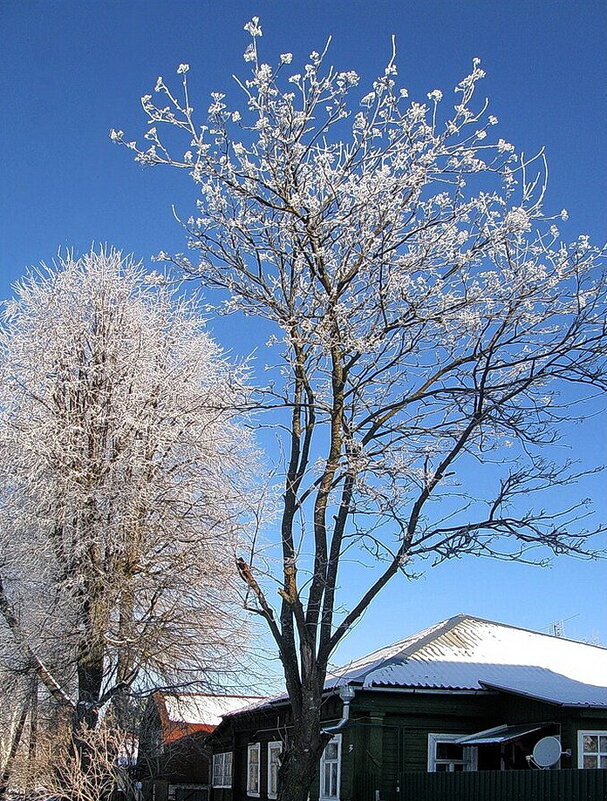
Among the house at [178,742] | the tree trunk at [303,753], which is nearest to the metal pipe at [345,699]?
the house at [178,742]

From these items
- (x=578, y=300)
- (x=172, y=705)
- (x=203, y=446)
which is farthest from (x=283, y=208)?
(x=172, y=705)

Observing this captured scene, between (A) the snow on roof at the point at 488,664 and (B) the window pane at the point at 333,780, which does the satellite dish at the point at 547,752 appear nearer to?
(A) the snow on roof at the point at 488,664

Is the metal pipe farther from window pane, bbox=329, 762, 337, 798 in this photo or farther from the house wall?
window pane, bbox=329, 762, 337, 798

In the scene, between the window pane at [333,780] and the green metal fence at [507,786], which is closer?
the green metal fence at [507,786]

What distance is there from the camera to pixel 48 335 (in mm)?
20328

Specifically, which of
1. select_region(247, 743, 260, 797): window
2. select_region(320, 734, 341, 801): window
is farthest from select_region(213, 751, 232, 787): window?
select_region(320, 734, 341, 801): window

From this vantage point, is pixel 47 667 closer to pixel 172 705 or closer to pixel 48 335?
pixel 172 705

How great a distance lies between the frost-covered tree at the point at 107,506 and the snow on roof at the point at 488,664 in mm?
3706

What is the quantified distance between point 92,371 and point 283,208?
970cm

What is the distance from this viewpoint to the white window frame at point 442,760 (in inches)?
723

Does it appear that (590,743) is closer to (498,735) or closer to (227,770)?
(498,735)

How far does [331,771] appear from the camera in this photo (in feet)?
62.6

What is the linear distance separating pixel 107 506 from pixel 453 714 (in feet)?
26.8

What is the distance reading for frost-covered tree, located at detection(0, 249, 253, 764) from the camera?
18.5m
